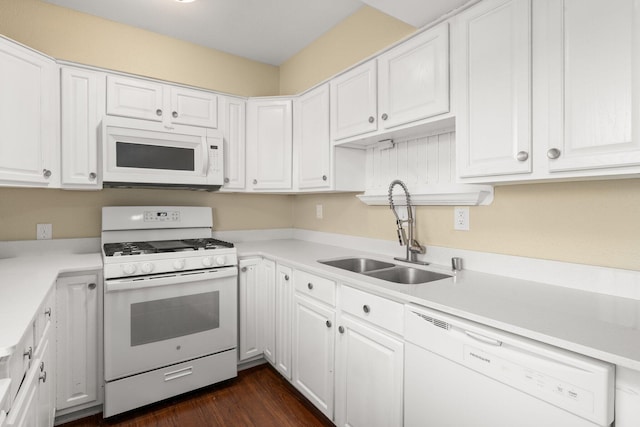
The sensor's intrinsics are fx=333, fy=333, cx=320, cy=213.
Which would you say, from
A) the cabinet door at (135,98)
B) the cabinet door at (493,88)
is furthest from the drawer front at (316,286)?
the cabinet door at (135,98)

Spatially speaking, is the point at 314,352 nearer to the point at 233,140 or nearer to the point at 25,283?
the point at 25,283

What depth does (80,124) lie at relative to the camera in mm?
2170

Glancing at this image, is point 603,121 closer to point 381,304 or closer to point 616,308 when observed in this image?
point 616,308

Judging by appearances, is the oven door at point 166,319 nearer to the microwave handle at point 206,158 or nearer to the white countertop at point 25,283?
the white countertop at point 25,283

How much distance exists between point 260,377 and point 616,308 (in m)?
2.14

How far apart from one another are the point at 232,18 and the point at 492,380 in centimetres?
275

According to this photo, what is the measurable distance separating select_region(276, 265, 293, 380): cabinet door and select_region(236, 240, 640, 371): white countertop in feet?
1.66

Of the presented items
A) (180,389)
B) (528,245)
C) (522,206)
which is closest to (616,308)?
(528,245)

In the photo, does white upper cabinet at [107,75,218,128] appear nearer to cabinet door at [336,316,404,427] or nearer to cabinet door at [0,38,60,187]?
cabinet door at [0,38,60,187]

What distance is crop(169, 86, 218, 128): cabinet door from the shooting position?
2.49m

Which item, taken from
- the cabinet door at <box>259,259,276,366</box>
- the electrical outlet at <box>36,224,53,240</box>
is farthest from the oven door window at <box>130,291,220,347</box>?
the electrical outlet at <box>36,224,53,240</box>

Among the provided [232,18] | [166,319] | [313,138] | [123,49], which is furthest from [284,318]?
[123,49]

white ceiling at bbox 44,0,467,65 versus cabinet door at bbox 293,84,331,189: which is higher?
Result: white ceiling at bbox 44,0,467,65

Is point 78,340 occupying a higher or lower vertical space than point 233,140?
lower
